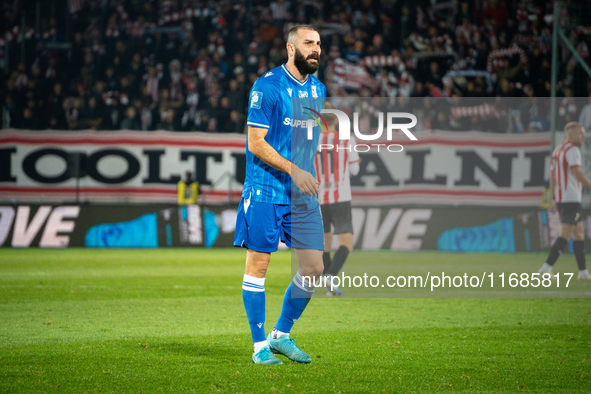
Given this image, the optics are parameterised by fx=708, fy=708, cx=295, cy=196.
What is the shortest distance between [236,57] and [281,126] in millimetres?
14837

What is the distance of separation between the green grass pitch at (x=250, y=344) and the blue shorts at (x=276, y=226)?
0.79m

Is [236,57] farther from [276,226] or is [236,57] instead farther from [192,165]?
[276,226]

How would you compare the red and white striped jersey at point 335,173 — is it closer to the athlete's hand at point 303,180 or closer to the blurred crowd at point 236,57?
the athlete's hand at point 303,180

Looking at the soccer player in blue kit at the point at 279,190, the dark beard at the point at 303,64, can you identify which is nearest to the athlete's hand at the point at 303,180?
the soccer player in blue kit at the point at 279,190

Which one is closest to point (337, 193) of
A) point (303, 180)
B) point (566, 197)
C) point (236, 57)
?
point (566, 197)

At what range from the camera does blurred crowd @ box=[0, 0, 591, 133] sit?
1709 cm

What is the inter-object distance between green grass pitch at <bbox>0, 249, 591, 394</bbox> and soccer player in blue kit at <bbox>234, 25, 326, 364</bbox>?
504 mm

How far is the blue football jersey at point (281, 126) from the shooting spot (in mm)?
4535

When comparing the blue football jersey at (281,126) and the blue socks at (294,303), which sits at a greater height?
the blue football jersey at (281,126)

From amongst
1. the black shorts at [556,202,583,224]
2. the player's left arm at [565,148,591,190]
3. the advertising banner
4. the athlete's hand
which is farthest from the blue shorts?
the advertising banner

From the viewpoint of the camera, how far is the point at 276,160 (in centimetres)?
443

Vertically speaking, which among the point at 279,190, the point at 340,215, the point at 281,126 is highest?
the point at 281,126

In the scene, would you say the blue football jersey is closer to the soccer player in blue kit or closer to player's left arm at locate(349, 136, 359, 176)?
the soccer player in blue kit

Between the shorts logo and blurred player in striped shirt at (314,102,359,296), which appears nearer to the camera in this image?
the shorts logo
